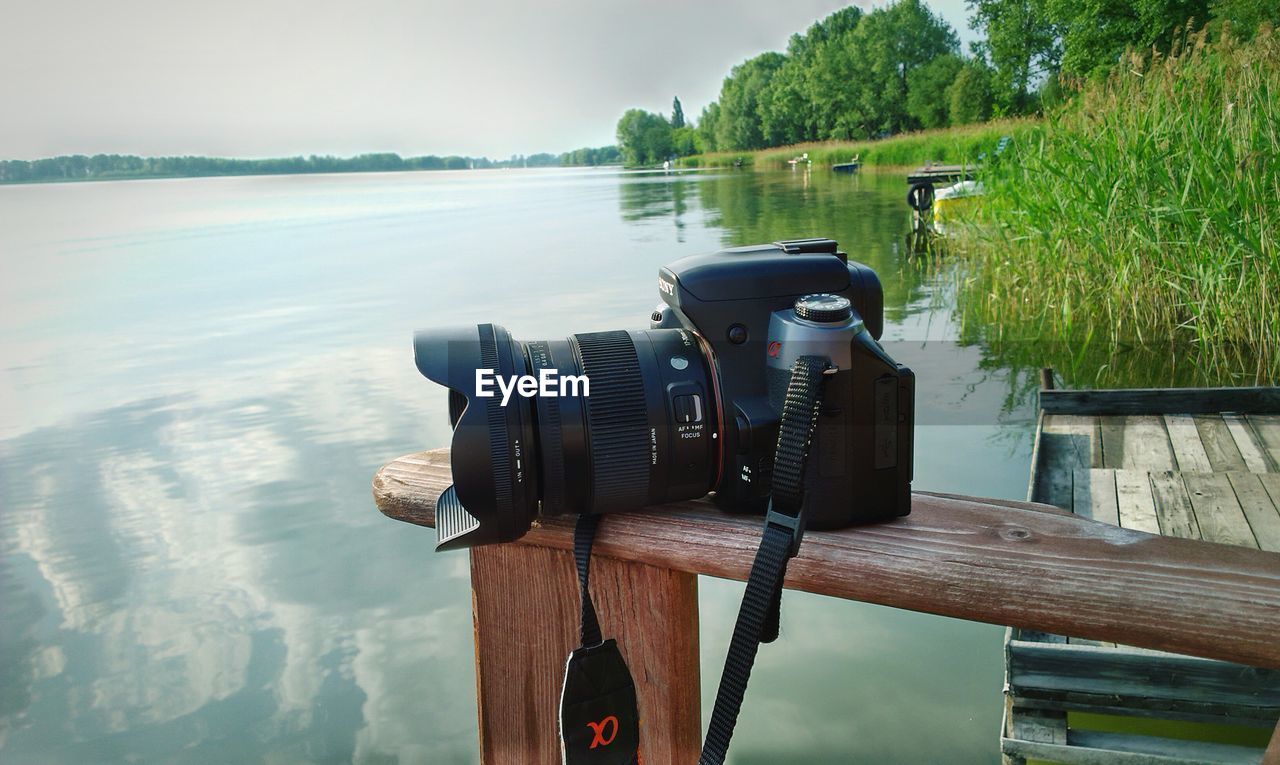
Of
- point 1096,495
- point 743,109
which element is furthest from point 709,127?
point 1096,495

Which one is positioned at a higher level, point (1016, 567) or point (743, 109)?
point (743, 109)

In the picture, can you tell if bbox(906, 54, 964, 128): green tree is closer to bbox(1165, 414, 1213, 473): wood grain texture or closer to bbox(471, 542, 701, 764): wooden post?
bbox(1165, 414, 1213, 473): wood grain texture

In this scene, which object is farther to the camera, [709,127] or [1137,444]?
[709,127]

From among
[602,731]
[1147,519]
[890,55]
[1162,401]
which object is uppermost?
[890,55]

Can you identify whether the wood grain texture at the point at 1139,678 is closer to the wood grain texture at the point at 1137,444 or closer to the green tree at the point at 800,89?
the wood grain texture at the point at 1137,444

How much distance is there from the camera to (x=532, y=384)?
2.66 ft

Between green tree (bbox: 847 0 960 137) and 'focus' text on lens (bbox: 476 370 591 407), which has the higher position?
green tree (bbox: 847 0 960 137)

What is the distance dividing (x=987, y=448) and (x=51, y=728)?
3940 millimetres

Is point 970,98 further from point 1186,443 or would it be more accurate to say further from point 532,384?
point 532,384

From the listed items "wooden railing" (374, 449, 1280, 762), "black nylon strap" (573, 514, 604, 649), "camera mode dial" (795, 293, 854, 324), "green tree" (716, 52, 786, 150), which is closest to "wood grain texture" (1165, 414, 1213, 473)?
"wooden railing" (374, 449, 1280, 762)

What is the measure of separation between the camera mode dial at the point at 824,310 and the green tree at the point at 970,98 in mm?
34568

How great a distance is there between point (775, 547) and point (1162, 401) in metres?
3.32

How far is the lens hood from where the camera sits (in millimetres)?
774

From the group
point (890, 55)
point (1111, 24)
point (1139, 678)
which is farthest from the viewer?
point (890, 55)
